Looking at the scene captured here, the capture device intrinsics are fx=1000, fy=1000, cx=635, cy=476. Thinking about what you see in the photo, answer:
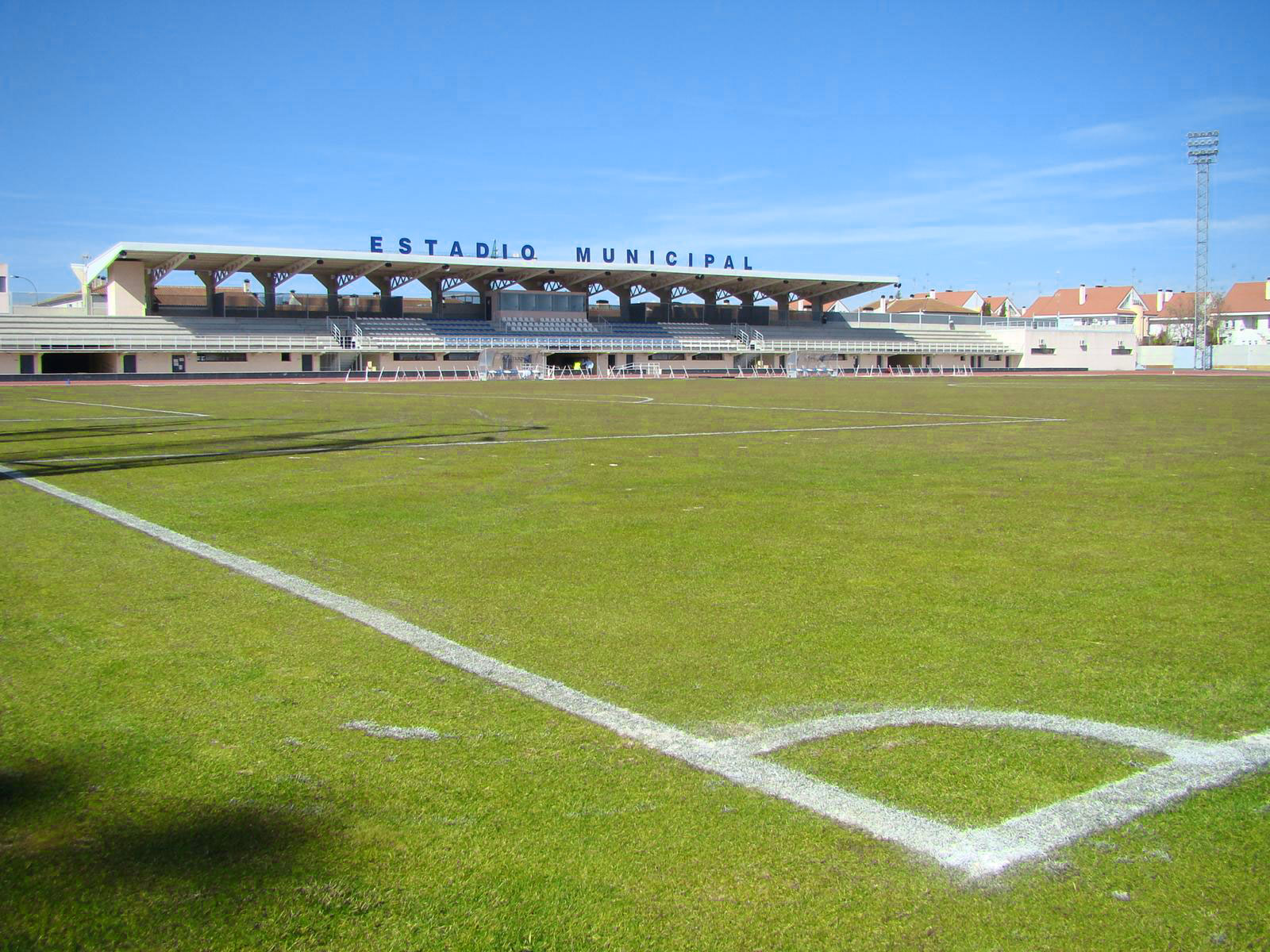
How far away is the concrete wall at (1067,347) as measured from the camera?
9062 centimetres

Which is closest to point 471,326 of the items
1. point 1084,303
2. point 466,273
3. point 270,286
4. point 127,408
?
point 466,273

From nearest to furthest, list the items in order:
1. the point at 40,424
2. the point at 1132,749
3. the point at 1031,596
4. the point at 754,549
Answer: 1. the point at 1132,749
2. the point at 1031,596
3. the point at 754,549
4. the point at 40,424

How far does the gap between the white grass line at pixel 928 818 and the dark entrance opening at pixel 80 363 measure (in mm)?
64135

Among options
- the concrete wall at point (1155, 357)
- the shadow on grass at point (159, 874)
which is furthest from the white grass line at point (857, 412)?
the concrete wall at point (1155, 357)

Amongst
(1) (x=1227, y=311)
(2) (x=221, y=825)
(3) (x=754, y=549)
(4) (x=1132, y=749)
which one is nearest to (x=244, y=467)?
(3) (x=754, y=549)

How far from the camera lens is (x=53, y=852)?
3.04 m

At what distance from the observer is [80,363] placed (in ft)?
199

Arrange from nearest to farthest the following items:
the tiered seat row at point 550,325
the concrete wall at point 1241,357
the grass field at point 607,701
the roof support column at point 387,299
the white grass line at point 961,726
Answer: the grass field at point 607,701
the white grass line at point 961,726
the roof support column at point 387,299
the tiered seat row at point 550,325
the concrete wall at point 1241,357

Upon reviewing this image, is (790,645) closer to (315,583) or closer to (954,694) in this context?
(954,694)

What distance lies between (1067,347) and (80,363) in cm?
7936

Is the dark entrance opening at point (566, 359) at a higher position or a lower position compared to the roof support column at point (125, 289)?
lower

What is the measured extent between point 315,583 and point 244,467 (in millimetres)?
7132

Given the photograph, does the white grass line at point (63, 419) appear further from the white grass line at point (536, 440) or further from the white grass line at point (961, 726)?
the white grass line at point (961, 726)

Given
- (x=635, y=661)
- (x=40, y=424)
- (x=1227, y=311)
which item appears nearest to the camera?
(x=635, y=661)
